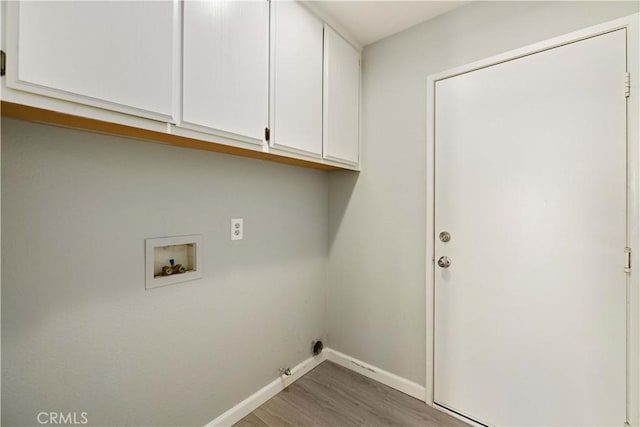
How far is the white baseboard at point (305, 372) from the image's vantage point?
1.51 m

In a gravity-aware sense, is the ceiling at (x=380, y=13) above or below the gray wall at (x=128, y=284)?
above

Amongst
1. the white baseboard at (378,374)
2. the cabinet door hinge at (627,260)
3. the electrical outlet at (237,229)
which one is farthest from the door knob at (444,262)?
the electrical outlet at (237,229)

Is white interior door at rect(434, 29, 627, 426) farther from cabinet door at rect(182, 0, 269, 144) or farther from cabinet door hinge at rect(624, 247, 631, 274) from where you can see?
cabinet door at rect(182, 0, 269, 144)

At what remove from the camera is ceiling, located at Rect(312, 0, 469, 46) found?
1.54 metres

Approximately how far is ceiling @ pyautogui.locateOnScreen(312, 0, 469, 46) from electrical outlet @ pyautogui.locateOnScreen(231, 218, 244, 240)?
52.6 inches

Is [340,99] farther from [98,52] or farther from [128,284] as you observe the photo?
[128,284]

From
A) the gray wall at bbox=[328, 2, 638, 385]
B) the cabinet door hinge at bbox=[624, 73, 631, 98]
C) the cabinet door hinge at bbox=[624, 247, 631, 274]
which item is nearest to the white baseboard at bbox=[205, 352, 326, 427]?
the gray wall at bbox=[328, 2, 638, 385]

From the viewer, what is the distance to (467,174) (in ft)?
5.04

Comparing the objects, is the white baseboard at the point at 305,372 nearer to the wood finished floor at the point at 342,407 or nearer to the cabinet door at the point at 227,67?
the wood finished floor at the point at 342,407

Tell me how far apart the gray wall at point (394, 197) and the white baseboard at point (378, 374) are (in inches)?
1.6

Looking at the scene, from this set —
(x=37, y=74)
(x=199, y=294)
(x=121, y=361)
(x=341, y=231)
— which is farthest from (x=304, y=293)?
(x=37, y=74)

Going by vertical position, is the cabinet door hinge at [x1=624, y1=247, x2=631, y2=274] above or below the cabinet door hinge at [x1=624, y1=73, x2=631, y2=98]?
below

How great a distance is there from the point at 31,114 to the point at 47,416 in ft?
3.46

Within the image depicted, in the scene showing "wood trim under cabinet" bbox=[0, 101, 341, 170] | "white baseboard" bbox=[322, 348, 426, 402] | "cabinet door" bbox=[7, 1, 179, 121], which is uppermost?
"cabinet door" bbox=[7, 1, 179, 121]
